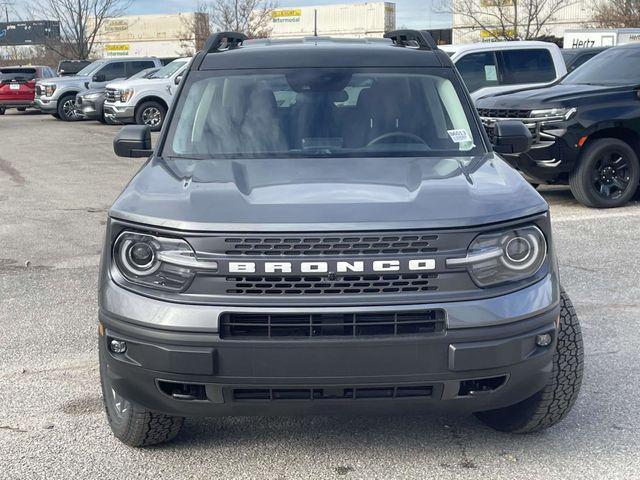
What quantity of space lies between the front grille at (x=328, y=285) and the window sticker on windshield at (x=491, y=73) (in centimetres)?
1068

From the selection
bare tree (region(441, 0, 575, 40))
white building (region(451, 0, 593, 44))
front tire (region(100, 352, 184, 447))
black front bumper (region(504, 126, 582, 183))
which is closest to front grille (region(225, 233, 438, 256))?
front tire (region(100, 352, 184, 447))

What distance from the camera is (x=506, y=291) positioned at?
133 inches

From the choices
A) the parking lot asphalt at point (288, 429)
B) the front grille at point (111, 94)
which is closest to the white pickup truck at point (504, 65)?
the parking lot asphalt at point (288, 429)

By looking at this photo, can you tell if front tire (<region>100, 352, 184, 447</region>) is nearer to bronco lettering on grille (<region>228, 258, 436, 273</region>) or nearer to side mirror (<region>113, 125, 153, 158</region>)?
bronco lettering on grille (<region>228, 258, 436, 273</region>)

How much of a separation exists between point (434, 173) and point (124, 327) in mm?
1487

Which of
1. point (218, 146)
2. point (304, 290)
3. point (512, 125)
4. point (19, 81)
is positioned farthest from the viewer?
point (19, 81)

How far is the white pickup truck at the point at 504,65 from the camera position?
528 inches

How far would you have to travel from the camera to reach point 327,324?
10.7ft

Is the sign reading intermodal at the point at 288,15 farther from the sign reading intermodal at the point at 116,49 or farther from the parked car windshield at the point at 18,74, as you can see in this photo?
the parked car windshield at the point at 18,74

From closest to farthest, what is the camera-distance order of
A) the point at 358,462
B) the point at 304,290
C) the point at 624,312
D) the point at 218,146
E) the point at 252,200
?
the point at 304,290
the point at 252,200
the point at 358,462
the point at 218,146
the point at 624,312

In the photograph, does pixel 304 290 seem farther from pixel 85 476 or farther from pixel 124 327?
pixel 85 476

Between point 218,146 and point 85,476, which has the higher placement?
point 218,146

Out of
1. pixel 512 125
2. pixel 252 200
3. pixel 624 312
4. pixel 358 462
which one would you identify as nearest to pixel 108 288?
pixel 252 200

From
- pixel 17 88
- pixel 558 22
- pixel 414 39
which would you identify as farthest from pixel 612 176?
pixel 558 22
